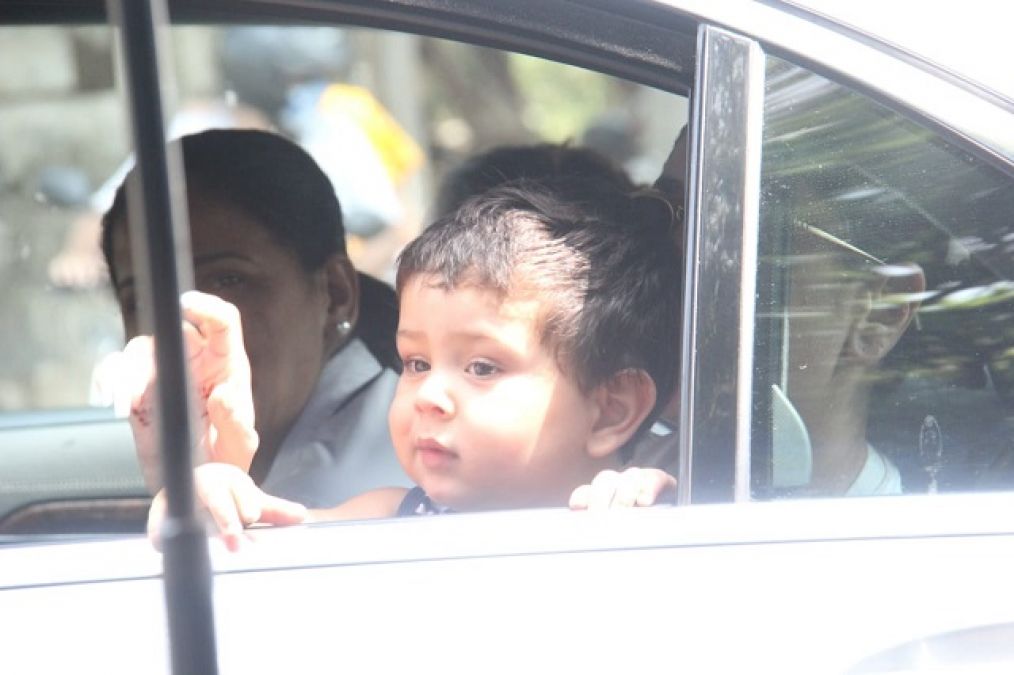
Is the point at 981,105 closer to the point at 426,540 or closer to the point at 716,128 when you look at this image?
the point at 716,128

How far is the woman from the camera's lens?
97.3 inches

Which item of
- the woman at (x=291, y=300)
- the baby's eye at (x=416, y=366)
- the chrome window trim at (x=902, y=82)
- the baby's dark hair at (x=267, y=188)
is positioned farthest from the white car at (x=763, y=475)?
the baby's dark hair at (x=267, y=188)

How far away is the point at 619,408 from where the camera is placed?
2.09m

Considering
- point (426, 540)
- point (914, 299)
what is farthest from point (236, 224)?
point (914, 299)

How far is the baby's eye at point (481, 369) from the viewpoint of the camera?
2039 millimetres

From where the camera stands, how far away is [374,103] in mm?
5254

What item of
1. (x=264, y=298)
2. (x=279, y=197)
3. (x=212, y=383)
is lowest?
(x=212, y=383)

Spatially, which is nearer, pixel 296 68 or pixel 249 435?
pixel 249 435

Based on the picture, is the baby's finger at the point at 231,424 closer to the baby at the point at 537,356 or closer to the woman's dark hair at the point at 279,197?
the baby at the point at 537,356

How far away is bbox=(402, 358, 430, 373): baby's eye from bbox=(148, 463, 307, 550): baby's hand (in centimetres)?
38

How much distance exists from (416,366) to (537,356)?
0.68 feet

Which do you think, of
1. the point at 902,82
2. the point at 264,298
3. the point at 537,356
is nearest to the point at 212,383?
the point at 537,356

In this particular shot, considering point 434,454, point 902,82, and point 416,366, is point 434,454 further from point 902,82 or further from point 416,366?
point 902,82

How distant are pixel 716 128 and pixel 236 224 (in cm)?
116
